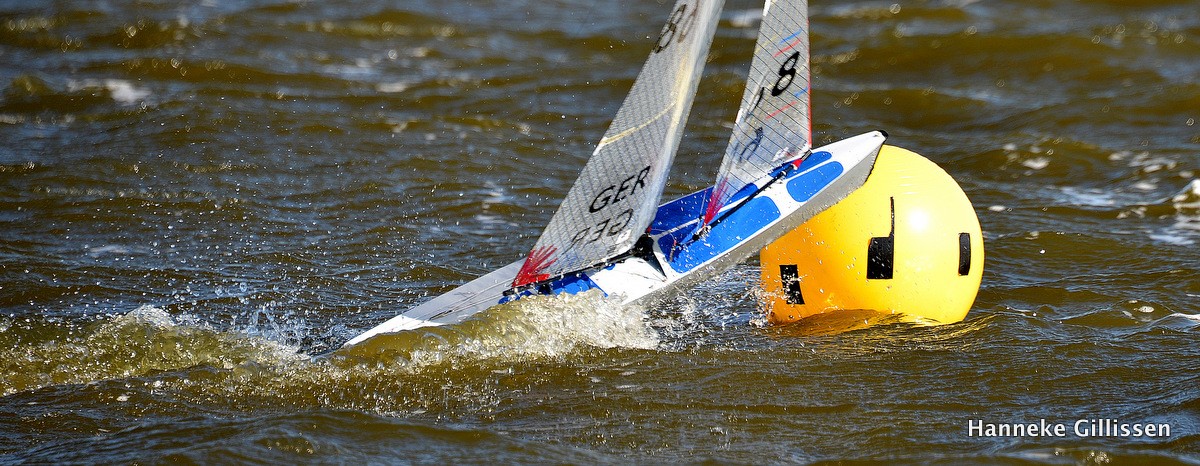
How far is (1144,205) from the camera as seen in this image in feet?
25.7

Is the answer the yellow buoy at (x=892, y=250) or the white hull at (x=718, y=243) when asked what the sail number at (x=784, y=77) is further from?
the yellow buoy at (x=892, y=250)

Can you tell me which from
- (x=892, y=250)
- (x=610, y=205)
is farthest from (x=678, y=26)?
(x=892, y=250)

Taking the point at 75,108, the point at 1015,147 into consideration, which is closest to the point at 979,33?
the point at 1015,147

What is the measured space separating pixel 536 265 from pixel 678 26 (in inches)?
48.6

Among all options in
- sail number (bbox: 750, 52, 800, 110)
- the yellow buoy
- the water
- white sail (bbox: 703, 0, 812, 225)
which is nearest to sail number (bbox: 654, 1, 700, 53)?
white sail (bbox: 703, 0, 812, 225)

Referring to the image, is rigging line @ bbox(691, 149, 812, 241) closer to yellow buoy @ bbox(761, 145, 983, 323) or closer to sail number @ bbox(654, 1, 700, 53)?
yellow buoy @ bbox(761, 145, 983, 323)

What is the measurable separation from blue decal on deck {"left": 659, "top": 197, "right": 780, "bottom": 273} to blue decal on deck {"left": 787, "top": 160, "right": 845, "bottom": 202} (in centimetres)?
11

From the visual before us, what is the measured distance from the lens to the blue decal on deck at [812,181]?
530cm

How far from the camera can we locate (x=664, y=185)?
542 centimetres

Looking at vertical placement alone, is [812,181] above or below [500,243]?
above

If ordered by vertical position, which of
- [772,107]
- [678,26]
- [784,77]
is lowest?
[772,107]

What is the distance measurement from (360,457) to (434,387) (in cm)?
70

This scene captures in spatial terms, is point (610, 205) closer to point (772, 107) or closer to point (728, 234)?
point (728, 234)

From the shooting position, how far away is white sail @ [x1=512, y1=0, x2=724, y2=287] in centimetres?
522
